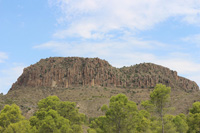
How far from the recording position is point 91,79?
168125 mm

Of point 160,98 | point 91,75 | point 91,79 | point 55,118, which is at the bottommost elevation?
point 55,118

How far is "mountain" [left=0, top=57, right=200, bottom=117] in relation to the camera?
144875mm

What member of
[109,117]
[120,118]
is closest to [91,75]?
[109,117]

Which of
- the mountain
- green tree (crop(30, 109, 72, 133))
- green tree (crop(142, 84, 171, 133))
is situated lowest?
green tree (crop(30, 109, 72, 133))

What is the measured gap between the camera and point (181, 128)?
49.0m

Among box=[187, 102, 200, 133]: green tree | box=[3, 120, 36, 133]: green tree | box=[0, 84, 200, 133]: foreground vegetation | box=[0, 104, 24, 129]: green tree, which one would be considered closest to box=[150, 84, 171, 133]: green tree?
box=[0, 84, 200, 133]: foreground vegetation

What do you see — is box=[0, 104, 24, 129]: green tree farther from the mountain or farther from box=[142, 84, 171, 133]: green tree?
the mountain

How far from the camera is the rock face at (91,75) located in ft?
541

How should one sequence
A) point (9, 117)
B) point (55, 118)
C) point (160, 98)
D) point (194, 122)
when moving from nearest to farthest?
point (160, 98) < point (55, 118) < point (9, 117) < point (194, 122)

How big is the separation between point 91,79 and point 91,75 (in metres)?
5.24

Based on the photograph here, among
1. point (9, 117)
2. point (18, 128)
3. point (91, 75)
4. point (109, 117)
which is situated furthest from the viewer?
point (91, 75)

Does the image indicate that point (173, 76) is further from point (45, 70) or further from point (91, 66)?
point (45, 70)

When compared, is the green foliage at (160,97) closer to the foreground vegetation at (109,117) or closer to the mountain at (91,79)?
the foreground vegetation at (109,117)

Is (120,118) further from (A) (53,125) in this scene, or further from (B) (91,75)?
(B) (91,75)
